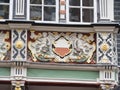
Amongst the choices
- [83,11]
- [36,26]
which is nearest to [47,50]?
[36,26]

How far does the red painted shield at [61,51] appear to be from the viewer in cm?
1433

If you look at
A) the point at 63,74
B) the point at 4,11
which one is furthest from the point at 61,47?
the point at 4,11

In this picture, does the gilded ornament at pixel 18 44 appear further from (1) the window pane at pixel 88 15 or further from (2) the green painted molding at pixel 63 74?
(1) the window pane at pixel 88 15

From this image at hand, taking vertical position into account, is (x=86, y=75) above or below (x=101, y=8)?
below

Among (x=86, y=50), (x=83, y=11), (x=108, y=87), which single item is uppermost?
(x=83, y=11)

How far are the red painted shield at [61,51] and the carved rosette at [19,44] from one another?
0.91 metres

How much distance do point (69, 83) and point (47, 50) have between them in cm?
112

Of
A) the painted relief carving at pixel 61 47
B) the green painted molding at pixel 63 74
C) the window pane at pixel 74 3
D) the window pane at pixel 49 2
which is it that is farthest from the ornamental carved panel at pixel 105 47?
the window pane at pixel 49 2

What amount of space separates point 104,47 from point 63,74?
1391 millimetres

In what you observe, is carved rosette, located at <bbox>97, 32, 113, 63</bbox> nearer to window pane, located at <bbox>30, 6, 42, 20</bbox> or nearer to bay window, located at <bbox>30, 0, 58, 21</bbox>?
bay window, located at <bbox>30, 0, 58, 21</bbox>

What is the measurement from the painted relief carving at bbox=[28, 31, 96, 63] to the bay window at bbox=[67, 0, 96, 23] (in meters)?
0.54

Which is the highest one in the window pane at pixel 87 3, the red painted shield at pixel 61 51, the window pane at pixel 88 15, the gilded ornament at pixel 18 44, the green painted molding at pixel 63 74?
the window pane at pixel 87 3

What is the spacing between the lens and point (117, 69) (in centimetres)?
1441

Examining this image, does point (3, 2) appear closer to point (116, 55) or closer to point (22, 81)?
point (22, 81)
